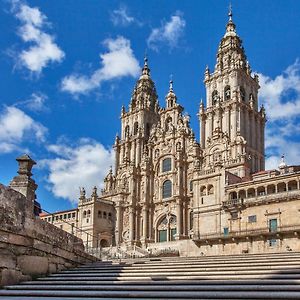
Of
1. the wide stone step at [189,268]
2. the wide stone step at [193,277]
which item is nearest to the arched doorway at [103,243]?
the wide stone step at [189,268]

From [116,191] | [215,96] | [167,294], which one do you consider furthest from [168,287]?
[116,191]

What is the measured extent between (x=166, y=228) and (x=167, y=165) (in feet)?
29.2

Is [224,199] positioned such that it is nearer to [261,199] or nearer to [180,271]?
[261,199]

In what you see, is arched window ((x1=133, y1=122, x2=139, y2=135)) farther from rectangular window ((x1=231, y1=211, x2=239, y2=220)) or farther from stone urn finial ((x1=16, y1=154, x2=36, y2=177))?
stone urn finial ((x1=16, y1=154, x2=36, y2=177))

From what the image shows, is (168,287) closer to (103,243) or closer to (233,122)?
(233,122)

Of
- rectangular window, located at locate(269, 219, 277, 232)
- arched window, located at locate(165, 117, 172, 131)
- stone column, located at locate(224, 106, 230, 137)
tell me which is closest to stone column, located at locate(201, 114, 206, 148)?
stone column, located at locate(224, 106, 230, 137)

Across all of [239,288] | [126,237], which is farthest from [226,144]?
[239,288]

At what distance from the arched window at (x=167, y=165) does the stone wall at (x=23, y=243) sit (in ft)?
154

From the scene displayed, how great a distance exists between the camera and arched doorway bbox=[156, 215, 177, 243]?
57500 millimetres

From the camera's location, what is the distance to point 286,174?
142 ft

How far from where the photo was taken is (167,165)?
62219 millimetres

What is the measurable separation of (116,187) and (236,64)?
82.1 ft

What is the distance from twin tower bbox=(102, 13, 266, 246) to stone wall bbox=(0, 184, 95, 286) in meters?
36.4

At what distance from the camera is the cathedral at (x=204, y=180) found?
1704 inches
